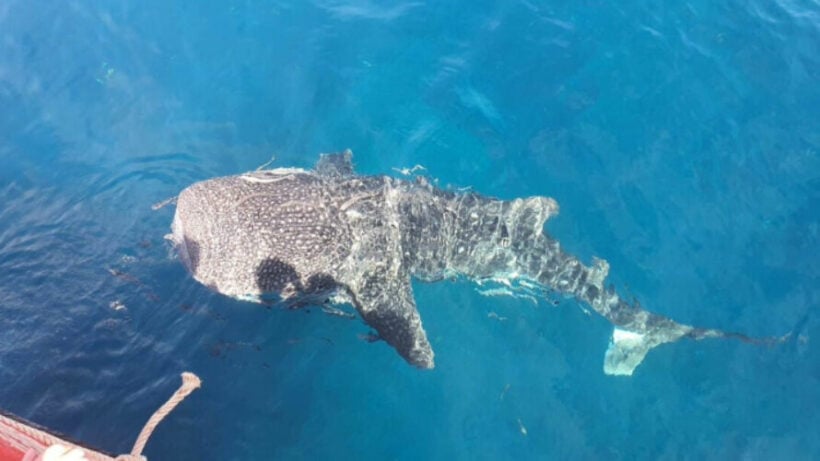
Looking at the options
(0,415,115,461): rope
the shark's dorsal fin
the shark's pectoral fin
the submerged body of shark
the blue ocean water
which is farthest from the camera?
the shark's dorsal fin

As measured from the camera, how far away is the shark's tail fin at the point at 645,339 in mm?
8680

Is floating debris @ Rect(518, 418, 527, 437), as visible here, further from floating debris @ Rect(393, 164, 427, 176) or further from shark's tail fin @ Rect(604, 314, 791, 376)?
floating debris @ Rect(393, 164, 427, 176)

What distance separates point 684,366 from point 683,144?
447 centimetres

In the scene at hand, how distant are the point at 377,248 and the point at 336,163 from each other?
2382 mm

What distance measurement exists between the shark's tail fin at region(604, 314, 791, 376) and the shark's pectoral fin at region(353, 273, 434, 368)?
3.07 meters

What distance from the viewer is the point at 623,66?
11.6 meters

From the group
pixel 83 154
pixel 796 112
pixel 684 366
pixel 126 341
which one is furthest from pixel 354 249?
pixel 796 112

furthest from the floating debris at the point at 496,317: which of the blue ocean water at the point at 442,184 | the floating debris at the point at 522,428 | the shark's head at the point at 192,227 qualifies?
the shark's head at the point at 192,227

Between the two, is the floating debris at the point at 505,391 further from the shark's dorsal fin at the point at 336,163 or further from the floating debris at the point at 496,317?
the shark's dorsal fin at the point at 336,163

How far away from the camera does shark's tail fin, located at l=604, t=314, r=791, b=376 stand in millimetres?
8680

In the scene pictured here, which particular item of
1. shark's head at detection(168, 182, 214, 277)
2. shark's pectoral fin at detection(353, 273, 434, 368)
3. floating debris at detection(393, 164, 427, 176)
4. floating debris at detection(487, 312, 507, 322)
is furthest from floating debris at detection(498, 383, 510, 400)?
shark's head at detection(168, 182, 214, 277)

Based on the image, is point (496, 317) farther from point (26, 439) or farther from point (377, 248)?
point (26, 439)

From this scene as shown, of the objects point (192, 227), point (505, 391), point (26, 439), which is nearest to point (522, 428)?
point (505, 391)

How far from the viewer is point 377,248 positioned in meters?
8.17
